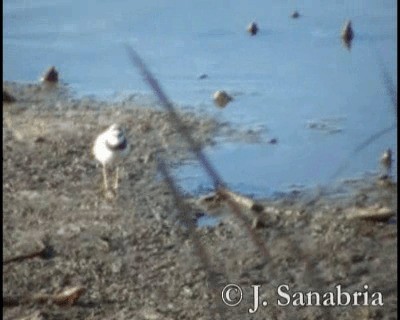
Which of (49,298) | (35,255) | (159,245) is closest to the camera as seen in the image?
(49,298)

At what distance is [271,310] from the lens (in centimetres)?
425

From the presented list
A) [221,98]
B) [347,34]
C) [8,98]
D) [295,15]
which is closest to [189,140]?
[221,98]

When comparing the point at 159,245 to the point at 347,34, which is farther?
the point at 347,34

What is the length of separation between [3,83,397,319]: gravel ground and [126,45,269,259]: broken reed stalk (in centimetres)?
3

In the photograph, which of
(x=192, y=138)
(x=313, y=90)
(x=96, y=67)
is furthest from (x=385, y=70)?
(x=96, y=67)

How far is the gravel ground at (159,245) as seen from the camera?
169 inches

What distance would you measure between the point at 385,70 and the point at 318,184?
1897mm

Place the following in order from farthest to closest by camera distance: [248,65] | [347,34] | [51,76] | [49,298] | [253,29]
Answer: [253,29], [347,34], [248,65], [51,76], [49,298]

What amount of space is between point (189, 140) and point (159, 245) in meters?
1.51

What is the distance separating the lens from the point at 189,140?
6.25 m

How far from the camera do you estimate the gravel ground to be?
429 centimetres

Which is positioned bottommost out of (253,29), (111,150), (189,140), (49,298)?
(49,298)

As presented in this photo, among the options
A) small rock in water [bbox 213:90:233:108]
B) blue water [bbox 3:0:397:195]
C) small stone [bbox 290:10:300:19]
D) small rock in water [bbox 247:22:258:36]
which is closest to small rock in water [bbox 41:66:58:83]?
blue water [bbox 3:0:397:195]

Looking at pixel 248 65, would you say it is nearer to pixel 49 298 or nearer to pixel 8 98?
pixel 8 98
